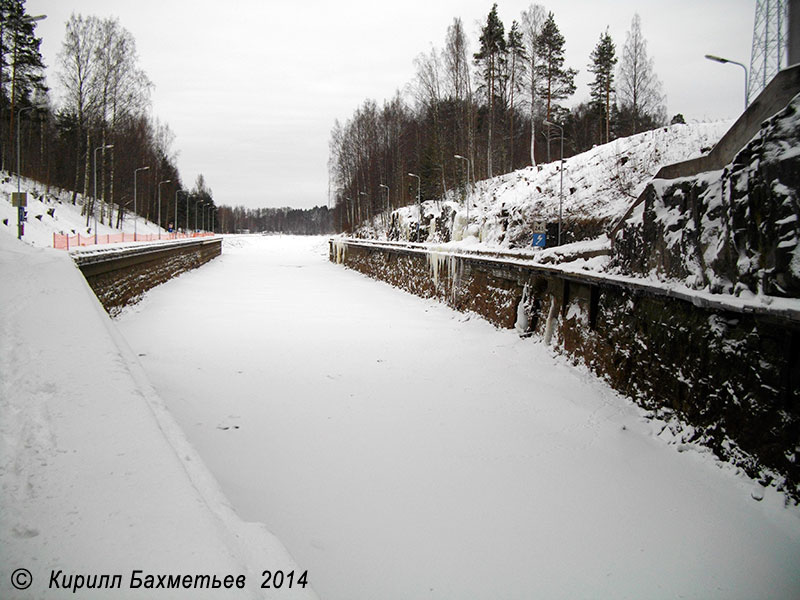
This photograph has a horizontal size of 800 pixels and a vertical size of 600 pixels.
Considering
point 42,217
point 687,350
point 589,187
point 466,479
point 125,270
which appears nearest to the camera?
point 466,479

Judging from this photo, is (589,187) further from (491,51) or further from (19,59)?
(19,59)

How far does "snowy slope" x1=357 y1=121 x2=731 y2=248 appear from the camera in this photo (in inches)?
844

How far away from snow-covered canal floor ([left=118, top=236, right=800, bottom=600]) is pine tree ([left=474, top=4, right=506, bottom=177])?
105ft

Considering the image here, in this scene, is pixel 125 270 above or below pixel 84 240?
below

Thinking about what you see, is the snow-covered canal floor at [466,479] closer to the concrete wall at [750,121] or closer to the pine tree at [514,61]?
the concrete wall at [750,121]

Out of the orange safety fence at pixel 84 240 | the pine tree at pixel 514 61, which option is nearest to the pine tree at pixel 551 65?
the pine tree at pixel 514 61

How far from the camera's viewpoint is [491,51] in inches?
1492

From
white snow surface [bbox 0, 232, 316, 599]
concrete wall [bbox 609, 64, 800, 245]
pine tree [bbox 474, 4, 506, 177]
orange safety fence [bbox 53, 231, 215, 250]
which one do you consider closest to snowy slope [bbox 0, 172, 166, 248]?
orange safety fence [bbox 53, 231, 215, 250]

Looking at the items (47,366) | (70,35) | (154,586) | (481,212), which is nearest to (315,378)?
(47,366)

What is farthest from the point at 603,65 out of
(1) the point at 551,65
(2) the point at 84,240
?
(2) the point at 84,240

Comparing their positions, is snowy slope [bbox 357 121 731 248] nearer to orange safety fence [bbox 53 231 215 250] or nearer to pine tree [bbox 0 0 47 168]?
orange safety fence [bbox 53 231 215 250]

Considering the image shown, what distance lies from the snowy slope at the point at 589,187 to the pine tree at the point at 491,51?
970 cm

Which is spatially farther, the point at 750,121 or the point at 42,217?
the point at 42,217

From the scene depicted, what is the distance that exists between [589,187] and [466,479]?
75.2ft
